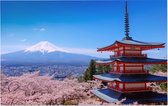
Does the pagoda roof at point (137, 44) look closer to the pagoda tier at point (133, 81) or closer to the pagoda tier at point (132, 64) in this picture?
the pagoda tier at point (132, 64)

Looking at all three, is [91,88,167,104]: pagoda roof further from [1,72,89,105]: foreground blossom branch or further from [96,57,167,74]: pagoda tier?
[1,72,89,105]: foreground blossom branch

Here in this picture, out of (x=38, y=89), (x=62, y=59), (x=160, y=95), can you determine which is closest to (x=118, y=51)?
(x=160, y=95)

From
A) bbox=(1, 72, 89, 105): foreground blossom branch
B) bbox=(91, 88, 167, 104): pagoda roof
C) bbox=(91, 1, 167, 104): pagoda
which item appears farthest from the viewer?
bbox=(91, 1, 167, 104): pagoda

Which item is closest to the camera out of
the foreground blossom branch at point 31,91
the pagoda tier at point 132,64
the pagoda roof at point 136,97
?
the foreground blossom branch at point 31,91

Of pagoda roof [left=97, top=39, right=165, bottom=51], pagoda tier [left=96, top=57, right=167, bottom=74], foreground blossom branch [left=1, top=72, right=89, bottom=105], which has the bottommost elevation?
foreground blossom branch [left=1, top=72, right=89, bottom=105]

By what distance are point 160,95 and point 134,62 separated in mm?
2169

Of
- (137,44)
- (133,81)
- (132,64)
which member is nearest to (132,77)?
(133,81)

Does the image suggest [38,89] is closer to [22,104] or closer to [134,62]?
[22,104]

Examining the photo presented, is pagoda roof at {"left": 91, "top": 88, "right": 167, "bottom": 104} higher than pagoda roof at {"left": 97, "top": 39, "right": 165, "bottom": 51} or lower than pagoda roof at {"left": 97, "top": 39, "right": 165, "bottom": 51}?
lower

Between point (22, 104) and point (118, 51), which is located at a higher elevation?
point (118, 51)

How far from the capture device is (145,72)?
14.5 metres

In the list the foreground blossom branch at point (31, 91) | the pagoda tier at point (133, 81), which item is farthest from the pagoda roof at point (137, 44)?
the foreground blossom branch at point (31, 91)

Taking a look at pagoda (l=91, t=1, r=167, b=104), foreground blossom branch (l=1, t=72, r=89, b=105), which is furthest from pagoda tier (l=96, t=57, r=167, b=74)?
foreground blossom branch (l=1, t=72, r=89, b=105)

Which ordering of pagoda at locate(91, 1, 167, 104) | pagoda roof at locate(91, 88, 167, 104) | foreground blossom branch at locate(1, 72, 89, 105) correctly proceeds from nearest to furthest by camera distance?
1. foreground blossom branch at locate(1, 72, 89, 105)
2. pagoda roof at locate(91, 88, 167, 104)
3. pagoda at locate(91, 1, 167, 104)
